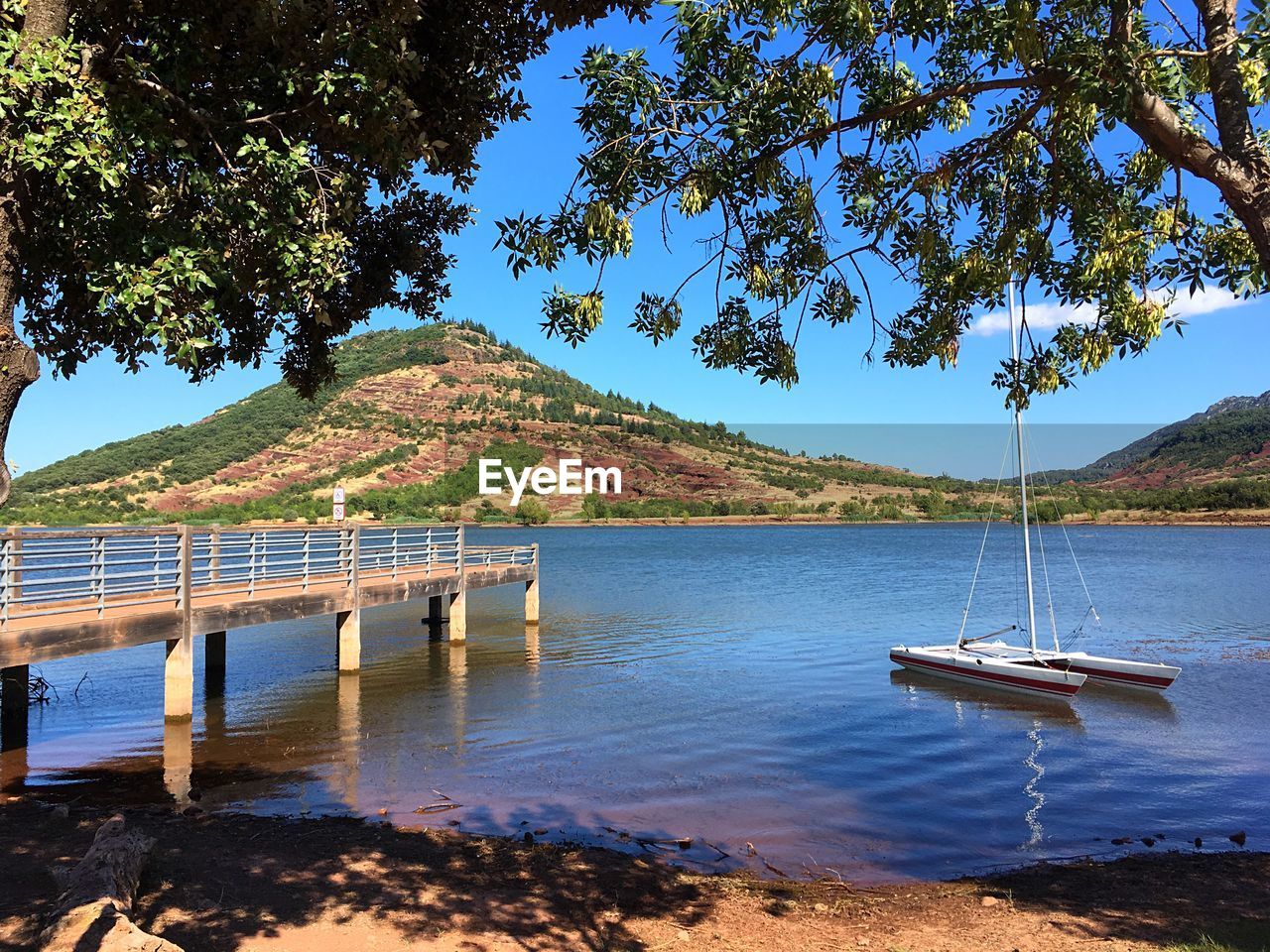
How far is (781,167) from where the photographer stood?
758cm

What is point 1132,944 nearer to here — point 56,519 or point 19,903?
point 19,903

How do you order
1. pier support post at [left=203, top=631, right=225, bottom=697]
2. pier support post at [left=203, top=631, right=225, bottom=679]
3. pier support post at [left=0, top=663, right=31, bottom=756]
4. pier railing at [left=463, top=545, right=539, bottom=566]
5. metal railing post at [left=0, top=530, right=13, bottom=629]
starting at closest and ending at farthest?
metal railing post at [left=0, top=530, right=13, bottom=629] < pier support post at [left=0, top=663, right=31, bottom=756] < pier support post at [left=203, top=631, right=225, bottom=697] < pier support post at [left=203, top=631, right=225, bottom=679] < pier railing at [left=463, top=545, right=539, bottom=566]

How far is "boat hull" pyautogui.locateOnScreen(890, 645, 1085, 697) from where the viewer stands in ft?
67.9

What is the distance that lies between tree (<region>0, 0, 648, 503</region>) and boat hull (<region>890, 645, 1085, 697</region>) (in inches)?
750

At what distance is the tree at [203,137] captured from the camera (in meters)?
4.67

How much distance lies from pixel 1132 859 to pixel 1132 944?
3.46 meters

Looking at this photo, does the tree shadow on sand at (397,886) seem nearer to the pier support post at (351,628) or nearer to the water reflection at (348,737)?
the water reflection at (348,737)

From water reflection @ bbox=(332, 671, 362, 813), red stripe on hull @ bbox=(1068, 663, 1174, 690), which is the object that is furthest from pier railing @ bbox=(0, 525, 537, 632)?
red stripe on hull @ bbox=(1068, 663, 1174, 690)

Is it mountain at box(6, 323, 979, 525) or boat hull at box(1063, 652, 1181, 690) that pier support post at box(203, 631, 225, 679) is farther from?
mountain at box(6, 323, 979, 525)

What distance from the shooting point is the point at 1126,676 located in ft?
71.7

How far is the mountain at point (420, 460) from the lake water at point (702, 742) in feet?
283

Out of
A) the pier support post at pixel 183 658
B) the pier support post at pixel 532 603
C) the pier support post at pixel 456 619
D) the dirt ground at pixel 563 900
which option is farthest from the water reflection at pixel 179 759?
the pier support post at pixel 532 603

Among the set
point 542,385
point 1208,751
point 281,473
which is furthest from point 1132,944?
point 542,385

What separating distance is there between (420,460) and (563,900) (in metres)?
133
